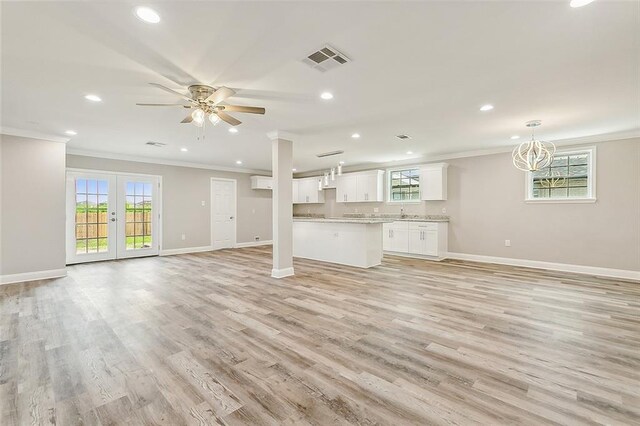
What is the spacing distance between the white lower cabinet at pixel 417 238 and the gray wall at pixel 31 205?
6.98 meters

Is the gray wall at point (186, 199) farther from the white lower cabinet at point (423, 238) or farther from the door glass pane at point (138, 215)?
the white lower cabinet at point (423, 238)

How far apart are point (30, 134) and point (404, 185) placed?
26.1 feet

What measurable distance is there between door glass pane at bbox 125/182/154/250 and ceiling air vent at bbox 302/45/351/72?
21.2 ft

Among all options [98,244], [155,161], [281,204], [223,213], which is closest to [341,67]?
[281,204]

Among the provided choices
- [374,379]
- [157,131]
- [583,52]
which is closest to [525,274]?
[583,52]

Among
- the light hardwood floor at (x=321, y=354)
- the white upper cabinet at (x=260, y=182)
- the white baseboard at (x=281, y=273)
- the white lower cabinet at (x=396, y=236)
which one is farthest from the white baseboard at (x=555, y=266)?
the white upper cabinet at (x=260, y=182)

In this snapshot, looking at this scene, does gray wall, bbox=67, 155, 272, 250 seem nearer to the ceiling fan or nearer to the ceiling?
the ceiling

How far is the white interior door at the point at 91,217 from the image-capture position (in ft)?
20.4

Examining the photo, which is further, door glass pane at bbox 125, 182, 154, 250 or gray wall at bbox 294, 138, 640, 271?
door glass pane at bbox 125, 182, 154, 250

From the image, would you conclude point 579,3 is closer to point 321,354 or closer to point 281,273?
point 321,354

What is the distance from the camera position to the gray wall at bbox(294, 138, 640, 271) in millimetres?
4875

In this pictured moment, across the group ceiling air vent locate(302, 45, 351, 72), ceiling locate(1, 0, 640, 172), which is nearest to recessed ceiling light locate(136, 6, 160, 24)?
ceiling locate(1, 0, 640, 172)

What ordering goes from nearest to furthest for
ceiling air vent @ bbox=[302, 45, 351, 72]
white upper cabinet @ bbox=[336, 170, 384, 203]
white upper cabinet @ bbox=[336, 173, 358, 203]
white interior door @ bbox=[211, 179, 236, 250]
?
ceiling air vent @ bbox=[302, 45, 351, 72] → white upper cabinet @ bbox=[336, 170, 384, 203] → white upper cabinet @ bbox=[336, 173, 358, 203] → white interior door @ bbox=[211, 179, 236, 250]

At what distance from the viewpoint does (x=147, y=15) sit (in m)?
1.96
